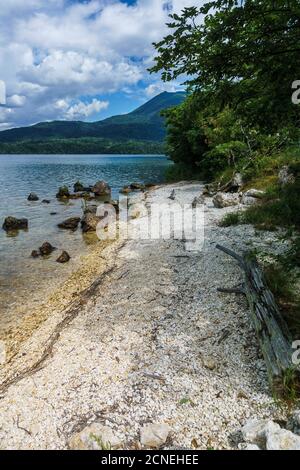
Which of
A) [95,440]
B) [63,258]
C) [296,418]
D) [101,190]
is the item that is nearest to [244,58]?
[296,418]

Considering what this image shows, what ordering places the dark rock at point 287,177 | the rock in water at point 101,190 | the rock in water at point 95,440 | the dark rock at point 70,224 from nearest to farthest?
1. the rock in water at point 95,440
2. the dark rock at point 287,177
3. the dark rock at point 70,224
4. the rock in water at point 101,190

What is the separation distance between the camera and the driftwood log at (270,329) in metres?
5.72

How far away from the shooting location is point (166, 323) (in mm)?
8781

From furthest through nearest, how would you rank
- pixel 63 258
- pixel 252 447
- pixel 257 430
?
pixel 63 258 < pixel 257 430 < pixel 252 447

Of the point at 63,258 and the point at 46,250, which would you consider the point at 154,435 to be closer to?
the point at 63,258

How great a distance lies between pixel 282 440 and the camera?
4488 mm

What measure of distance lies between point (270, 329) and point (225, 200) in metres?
16.7

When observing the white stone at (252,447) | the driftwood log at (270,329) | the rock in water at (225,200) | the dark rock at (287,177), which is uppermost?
the dark rock at (287,177)

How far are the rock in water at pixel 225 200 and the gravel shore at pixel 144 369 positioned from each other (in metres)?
11.0

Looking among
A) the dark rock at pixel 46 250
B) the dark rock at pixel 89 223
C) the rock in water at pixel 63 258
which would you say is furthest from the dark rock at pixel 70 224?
the rock in water at pixel 63 258

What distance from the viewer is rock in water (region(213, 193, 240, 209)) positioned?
A: 22.4 m

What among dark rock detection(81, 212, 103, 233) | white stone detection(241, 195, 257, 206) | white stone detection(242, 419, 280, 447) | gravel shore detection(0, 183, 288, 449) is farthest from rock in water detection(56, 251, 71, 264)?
white stone detection(242, 419, 280, 447)

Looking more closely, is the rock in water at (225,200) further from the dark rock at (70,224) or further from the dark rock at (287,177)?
the dark rock at (70,224)

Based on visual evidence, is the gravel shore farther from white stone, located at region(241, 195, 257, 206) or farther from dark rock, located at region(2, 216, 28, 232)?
dark rock, located at region(2, 216, 28, 232)
